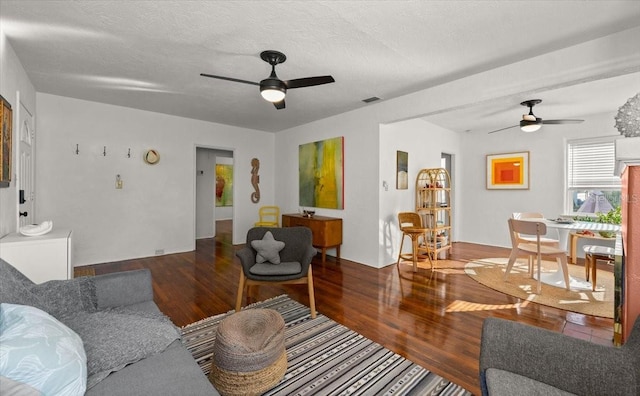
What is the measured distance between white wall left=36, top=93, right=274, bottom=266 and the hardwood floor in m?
0.55

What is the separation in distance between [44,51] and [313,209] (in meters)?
4.24

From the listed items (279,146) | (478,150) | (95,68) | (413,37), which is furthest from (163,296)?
(478,150)

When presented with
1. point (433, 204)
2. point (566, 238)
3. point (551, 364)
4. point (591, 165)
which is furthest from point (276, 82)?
point (591, 165)

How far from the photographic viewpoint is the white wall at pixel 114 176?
4.23 meters

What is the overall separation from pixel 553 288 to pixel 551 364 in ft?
10.0

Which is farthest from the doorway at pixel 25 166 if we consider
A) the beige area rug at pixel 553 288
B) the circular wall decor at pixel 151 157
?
the beige area rug at pixel 553 288

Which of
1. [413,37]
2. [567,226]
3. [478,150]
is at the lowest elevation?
[567,226]

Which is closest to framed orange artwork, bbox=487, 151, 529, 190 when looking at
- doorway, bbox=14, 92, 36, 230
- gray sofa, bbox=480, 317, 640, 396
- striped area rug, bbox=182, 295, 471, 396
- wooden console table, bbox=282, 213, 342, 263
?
wooden console table, bbox=282, 213, 342, 263

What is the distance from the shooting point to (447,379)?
6.14 ft

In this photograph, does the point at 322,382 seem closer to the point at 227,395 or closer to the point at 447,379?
the point at 227,395

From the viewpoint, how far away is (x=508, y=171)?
234 inches

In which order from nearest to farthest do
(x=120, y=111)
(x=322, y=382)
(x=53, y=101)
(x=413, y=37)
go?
(x=322, y=382)
(x=413, y=37)
(x=53, y=101)
(x=120, y=111)

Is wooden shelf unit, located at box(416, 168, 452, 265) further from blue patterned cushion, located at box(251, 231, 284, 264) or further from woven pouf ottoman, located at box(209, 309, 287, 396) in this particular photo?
woven pouf ottoman, located at box(209, 309, 287, 396)

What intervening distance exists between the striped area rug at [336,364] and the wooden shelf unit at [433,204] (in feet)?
9.75
